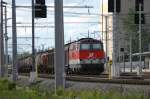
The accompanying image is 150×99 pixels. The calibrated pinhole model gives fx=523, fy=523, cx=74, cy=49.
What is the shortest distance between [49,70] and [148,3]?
6649cm

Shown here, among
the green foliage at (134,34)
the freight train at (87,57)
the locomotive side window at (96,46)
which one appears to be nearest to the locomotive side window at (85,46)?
the freight train at (87,57)

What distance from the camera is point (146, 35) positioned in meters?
122

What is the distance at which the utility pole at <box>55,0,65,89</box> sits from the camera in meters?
25.1

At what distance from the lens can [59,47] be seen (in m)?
25.3

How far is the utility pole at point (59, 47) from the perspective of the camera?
25.1 m

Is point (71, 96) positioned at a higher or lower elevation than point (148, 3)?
lower

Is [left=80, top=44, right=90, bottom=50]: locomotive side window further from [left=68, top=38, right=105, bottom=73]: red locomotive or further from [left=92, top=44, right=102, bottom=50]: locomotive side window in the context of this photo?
[left=92, top=44, right=102, bottom=50]: locomotive side window

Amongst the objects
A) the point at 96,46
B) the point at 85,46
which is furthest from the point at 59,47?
the point at 96,46

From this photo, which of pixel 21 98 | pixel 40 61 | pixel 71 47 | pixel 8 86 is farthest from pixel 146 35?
pixel 21 98

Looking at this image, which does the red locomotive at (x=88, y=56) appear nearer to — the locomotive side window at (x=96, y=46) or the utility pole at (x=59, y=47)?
the locomotive side window at (x=96, y=46)

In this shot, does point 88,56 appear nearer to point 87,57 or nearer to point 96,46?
point 87,57

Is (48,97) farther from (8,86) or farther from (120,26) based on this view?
(120,26)

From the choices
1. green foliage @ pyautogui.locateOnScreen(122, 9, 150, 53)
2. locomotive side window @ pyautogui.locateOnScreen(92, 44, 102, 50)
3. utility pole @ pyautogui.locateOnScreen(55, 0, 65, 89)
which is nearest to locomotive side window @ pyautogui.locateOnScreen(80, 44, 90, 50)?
locomotive side window @ pyautogui.locateOnScreen(92, 44, 102, 50)

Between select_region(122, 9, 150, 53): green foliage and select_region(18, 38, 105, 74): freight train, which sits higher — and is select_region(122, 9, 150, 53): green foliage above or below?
above
